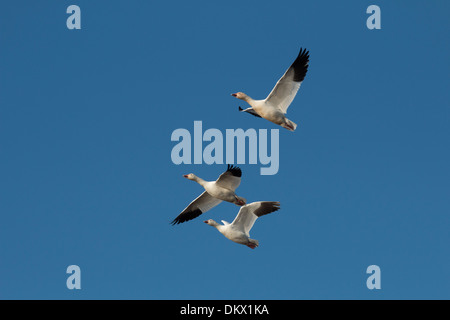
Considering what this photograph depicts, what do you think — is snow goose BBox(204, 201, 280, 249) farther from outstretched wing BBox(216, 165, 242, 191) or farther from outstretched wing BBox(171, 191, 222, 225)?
outstretched wing BBox(171, 191, 222, 225)

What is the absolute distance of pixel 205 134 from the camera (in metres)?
25.5

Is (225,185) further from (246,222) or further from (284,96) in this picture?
(284,96)

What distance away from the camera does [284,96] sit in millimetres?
24125

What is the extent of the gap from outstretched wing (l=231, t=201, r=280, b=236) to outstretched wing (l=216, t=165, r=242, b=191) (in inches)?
26.2

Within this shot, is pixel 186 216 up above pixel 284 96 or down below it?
below

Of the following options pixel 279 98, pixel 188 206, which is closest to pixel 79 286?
pixel 188 206

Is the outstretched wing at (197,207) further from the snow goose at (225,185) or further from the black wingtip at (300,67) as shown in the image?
the black wingtip at (300,67)

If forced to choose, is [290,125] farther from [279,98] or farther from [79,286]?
[79,286]

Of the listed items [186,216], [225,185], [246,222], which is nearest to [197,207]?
[186,216]

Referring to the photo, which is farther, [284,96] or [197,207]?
[197,207]

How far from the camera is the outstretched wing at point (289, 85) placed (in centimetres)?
2402

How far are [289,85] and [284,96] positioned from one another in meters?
0.28
